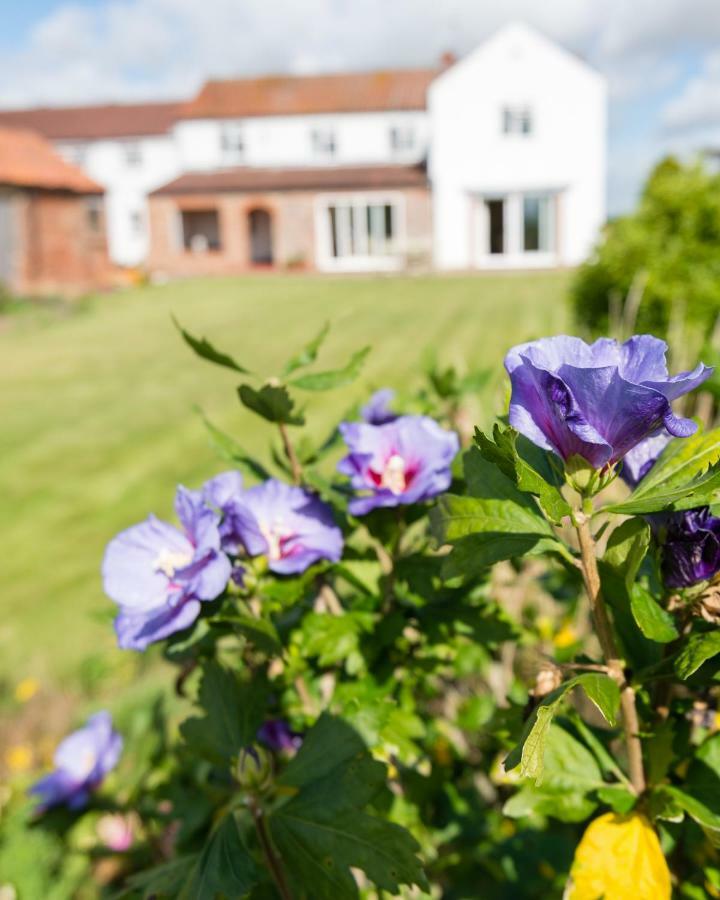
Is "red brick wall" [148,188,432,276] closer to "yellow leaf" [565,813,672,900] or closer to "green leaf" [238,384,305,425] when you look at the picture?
"green leaf" [238,384,305,425]

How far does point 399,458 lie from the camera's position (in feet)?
4.09

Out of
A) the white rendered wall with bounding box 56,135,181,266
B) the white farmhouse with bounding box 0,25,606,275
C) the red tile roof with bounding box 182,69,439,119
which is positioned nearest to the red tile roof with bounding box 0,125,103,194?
the white farmhouse with bounding box 0,25,606,275

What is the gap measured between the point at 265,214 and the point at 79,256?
917cm

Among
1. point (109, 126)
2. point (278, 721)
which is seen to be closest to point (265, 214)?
point (109, 126)

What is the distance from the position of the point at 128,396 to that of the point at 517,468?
32.0 feet

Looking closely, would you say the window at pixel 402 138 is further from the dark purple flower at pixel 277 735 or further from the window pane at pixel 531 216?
the dark purple flower at pixel 277 735

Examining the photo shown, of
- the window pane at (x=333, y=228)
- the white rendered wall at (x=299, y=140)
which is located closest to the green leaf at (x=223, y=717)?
the window pane at (x=333, y=228)

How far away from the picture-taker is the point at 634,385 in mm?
738

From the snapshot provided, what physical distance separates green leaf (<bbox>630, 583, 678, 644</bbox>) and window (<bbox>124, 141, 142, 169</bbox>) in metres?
34.2

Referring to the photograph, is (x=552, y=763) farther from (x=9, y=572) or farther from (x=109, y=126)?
(x=109, y=126)

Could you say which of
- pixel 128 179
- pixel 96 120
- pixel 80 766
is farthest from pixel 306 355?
pixel 96 120

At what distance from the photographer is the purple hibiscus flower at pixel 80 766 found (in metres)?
1.77

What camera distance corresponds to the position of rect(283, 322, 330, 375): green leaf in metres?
1.20

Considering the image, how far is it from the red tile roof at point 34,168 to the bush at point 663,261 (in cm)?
1914
